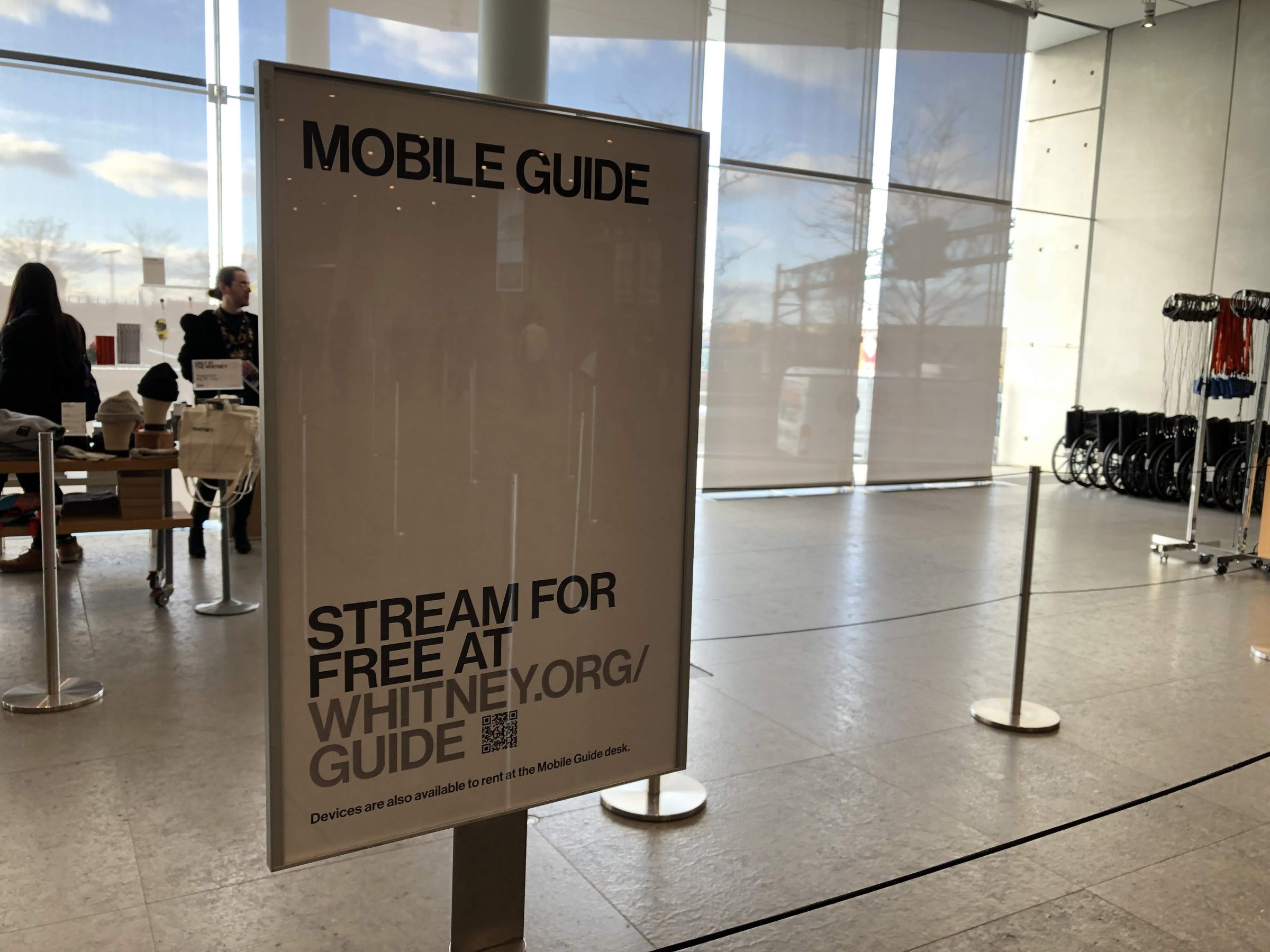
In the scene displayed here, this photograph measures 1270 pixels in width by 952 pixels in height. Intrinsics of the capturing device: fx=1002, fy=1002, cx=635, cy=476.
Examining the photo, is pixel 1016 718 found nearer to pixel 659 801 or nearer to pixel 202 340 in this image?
pixel 659 801

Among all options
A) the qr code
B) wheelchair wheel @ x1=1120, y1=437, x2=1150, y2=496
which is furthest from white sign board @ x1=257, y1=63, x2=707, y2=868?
wheelchair wheel @ x1=1120, y1=437, x2=1150, y2=496

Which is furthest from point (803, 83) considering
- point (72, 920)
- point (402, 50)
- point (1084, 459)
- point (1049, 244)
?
point (72, 920)

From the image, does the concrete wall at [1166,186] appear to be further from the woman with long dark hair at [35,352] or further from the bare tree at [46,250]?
the woman with long dark hair at [35,352]

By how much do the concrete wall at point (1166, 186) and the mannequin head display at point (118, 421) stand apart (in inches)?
440

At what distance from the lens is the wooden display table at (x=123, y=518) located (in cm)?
434

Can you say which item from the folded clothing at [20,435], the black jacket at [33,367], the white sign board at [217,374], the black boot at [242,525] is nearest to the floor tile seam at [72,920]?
the folded clothing at [20,435]

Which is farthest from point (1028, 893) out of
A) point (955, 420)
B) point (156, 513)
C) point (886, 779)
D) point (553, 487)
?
point (955, 420)

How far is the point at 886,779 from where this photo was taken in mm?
3215

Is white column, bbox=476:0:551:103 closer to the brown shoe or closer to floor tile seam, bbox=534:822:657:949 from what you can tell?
floor tile seam, bbox=534:822:657:949

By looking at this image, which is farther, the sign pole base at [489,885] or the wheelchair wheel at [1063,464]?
the wheelchair wheel at [1063,464]

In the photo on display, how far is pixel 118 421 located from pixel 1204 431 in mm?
7127

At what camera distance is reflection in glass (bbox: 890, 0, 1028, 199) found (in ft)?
34.9

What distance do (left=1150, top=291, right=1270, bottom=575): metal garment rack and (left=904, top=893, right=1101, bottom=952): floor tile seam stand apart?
5167mm

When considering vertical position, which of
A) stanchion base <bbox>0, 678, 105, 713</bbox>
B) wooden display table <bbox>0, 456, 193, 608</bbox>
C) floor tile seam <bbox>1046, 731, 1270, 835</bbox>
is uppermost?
wooden display table <bbox>0, 456, 193, 608</bbox>
